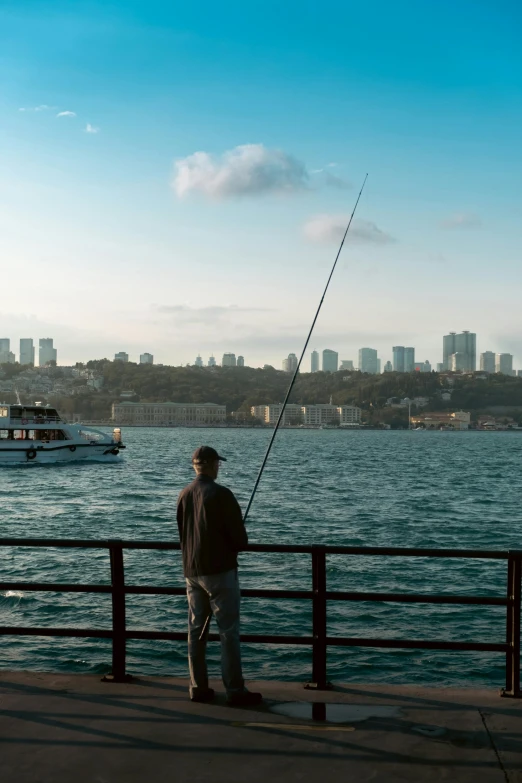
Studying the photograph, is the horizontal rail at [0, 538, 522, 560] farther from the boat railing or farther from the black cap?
the boat railing

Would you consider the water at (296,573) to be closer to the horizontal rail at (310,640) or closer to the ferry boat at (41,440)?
the horizontal rail at (310,640)


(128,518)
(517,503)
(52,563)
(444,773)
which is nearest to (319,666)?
(444,773)

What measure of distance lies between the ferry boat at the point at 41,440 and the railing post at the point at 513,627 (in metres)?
72.8

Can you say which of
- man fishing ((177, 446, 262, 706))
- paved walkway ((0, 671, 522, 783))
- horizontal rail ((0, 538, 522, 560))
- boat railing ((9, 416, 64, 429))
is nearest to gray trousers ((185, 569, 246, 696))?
man fishing ((177, 446, 262, 706))

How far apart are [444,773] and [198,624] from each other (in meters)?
2.05

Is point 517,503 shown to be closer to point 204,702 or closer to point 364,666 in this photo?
point 364,666

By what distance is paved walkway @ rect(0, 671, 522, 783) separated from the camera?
16.4ft

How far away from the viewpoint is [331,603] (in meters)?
18.8

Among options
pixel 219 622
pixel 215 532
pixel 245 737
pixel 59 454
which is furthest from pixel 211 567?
pixel 59 454

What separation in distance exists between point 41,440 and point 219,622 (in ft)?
253

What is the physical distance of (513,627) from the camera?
21.4 ft

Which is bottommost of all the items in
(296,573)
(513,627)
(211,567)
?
(296,573)

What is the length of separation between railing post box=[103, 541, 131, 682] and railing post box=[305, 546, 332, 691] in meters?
1.47

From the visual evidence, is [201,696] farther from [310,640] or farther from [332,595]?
[332,595]
